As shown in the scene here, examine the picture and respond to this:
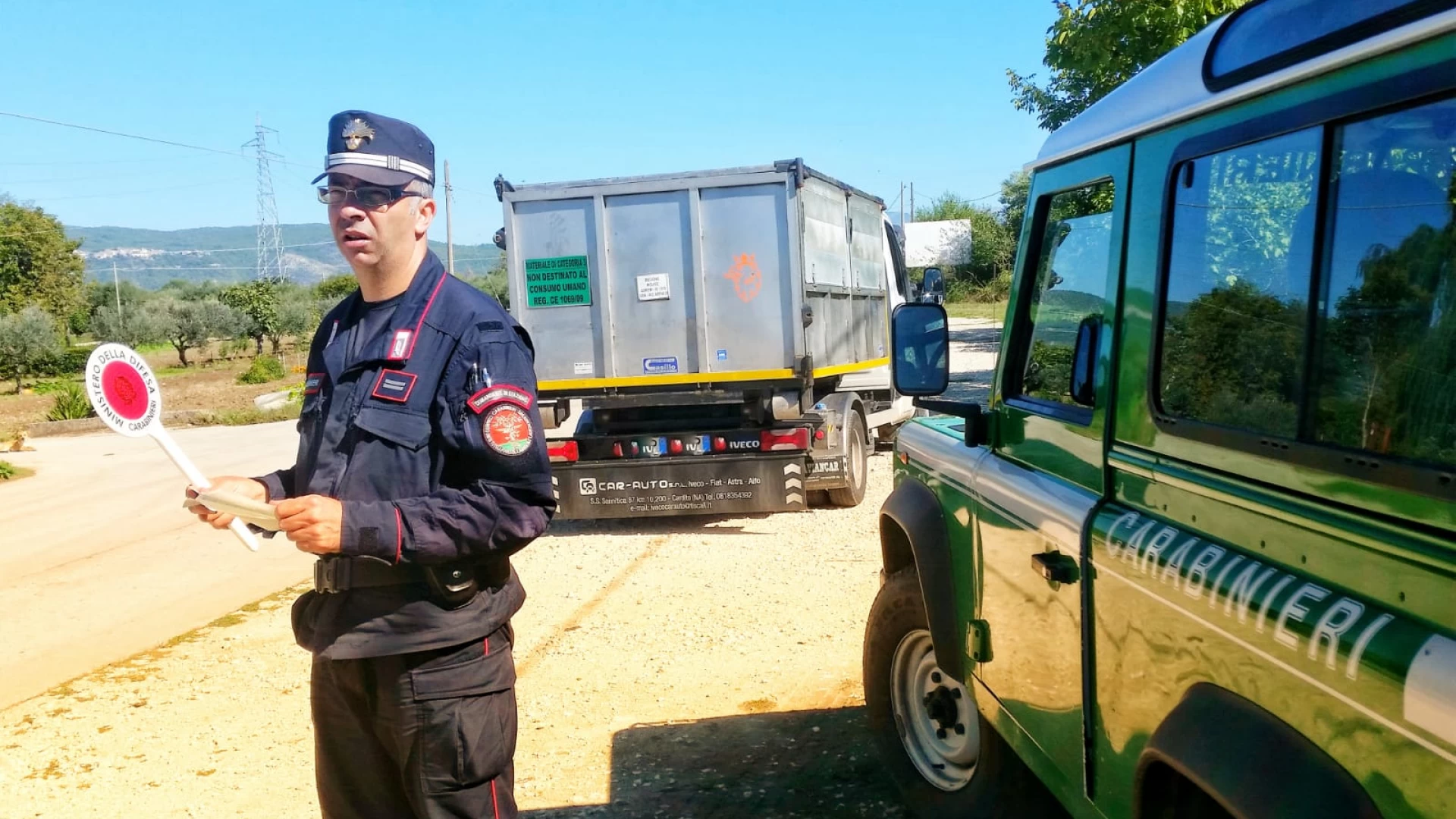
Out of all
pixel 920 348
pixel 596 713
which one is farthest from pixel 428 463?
pixel 596 713

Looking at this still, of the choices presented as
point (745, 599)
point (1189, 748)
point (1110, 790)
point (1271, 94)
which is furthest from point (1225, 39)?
point (745, 599)

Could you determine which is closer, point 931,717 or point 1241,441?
point 1241,441

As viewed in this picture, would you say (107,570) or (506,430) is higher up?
(506,430)

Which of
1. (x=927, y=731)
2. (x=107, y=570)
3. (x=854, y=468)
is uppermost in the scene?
(x=927, y=731)

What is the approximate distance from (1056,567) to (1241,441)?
2.02 ft

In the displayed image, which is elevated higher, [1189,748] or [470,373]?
[470,373]

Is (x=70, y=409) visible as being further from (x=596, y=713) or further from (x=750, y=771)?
(x=750, y=771)

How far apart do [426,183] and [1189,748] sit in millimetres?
1954

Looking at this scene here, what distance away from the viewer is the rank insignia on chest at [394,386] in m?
2.38

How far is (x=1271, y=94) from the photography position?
68.5 inches

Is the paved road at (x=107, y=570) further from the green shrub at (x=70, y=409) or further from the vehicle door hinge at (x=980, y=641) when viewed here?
the green shrub at (x=70, y=409)

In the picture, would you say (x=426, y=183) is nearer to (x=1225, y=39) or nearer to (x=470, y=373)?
(x=470, y=373)

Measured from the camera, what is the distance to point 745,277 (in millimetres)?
8453

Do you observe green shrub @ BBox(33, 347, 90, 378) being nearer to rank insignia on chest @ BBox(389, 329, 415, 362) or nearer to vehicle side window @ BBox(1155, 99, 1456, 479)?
rank insignia on chest @ BBox(389, 329, 415, 362)
